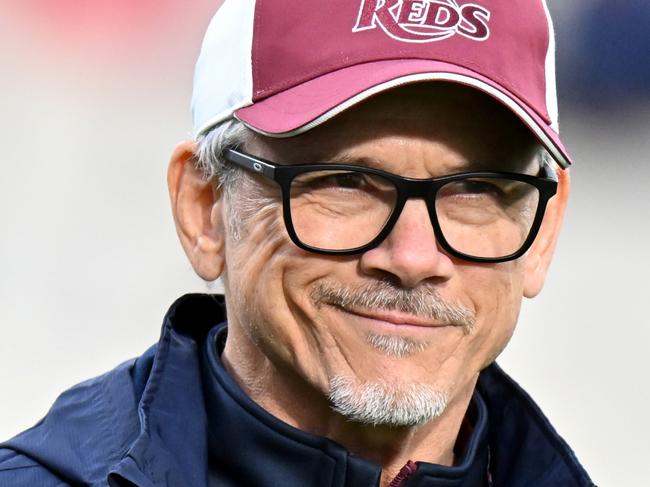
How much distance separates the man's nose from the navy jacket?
0.35 metres

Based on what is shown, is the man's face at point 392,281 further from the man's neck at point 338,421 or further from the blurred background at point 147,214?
the blurred background at point 147,214

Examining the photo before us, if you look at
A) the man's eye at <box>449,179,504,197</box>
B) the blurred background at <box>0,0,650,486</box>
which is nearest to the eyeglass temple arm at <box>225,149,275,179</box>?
the man's eye at <box>449,179,504,197</box>

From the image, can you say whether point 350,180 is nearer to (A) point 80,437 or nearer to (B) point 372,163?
(B) point 372,163

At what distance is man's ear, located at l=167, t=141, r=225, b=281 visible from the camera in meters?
2.78

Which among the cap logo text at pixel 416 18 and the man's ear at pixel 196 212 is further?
the man's ear at pixel 196 212

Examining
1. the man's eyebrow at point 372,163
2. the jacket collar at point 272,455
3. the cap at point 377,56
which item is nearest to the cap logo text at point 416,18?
the cap at point 377,56

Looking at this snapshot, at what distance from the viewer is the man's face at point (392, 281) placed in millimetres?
2484

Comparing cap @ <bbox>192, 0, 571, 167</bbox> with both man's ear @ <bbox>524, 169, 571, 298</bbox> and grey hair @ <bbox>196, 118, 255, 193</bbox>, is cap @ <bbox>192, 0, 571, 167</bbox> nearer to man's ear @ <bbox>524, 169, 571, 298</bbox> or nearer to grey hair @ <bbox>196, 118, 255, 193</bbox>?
grey hair @ <bbox>196, 118, 255, 193</bbox>

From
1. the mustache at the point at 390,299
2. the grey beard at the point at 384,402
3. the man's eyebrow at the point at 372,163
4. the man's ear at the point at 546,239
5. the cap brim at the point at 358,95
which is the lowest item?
the grey beard at the point at 384,402

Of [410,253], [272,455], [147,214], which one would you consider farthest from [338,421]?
[147,214]

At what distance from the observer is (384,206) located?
8.14ft

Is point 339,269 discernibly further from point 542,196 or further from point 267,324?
point 542,196

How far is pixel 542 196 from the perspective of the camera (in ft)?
8.53

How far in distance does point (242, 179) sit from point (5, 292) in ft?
5.99
